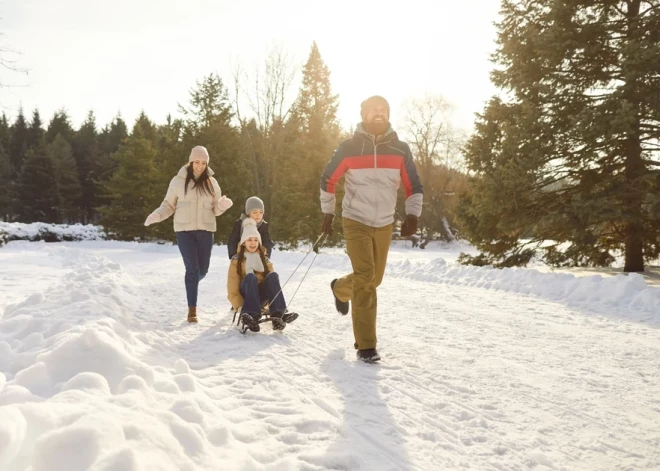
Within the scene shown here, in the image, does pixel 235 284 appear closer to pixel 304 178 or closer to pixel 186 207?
pixel 186 207

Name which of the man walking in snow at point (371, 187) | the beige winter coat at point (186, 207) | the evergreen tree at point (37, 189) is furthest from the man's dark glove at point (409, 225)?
the evergreen tree at point (37, 189)

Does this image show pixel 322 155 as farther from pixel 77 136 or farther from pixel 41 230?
pixel 77 136

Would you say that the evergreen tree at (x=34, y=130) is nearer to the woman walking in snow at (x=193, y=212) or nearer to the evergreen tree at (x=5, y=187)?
the evergreen tree at (x=5, y=187)

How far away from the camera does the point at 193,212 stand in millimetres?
6008

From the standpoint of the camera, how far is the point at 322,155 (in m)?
24.9

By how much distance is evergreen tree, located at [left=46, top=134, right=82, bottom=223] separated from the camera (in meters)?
49.3

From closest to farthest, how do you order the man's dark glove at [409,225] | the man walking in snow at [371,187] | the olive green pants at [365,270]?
the olive green pants at [365,270] → the man walking in snow at [371,187] → the man's dark glove at [409,225]

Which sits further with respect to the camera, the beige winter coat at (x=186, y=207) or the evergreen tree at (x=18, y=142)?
the evergreen tree at (x=18, y=142)

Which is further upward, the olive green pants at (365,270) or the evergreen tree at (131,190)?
the evergreen tree at (131,190)

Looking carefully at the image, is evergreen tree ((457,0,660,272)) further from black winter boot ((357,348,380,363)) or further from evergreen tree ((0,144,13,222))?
evergreen tree ((0,144,13,222))

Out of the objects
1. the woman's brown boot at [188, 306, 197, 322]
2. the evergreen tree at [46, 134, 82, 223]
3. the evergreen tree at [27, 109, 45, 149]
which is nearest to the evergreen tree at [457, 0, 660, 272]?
the woman's brown boot at [188, 306, 197, 322]

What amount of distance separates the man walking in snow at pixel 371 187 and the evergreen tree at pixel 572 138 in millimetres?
7563

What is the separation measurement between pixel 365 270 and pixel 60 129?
72.2 m

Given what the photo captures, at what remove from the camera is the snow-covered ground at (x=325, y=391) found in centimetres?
207
